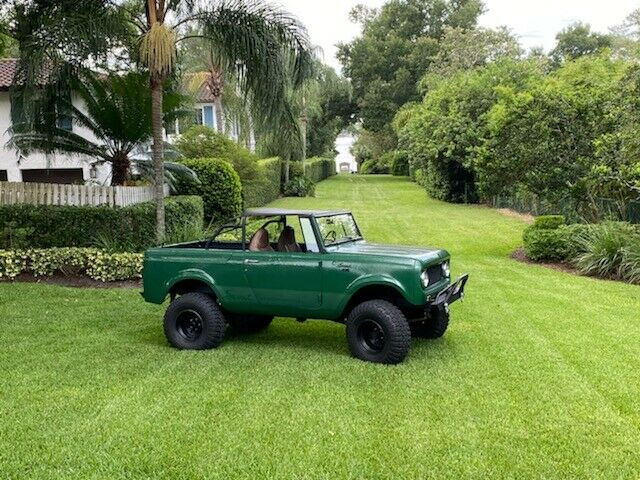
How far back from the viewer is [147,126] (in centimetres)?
1208

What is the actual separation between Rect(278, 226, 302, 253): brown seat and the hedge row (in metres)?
4.40

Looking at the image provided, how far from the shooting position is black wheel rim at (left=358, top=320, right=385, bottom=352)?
19.1 feet

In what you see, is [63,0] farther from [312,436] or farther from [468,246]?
[468,246]

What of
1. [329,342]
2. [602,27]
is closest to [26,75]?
[329,342]

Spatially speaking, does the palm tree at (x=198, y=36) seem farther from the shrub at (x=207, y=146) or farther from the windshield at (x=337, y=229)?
the shrub at (x=207, y=146)

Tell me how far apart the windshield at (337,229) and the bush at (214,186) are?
10.4m

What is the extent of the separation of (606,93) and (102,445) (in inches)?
551

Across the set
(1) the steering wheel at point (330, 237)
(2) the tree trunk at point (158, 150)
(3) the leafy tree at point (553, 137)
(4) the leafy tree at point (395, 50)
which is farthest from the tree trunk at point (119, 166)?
(4) the leafy tree at point (395, 50)

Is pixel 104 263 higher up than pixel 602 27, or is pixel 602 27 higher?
pixel 602 27

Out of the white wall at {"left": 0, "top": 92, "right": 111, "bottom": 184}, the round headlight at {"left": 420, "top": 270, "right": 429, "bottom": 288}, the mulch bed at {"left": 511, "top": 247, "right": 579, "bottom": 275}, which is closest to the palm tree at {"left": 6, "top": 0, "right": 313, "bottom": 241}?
the round headlight at {"left": 420, "top": 270, "right": 429, "bottom": 288}

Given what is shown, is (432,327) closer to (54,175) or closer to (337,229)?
(337,229)

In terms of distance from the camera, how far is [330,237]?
6398 millimetres

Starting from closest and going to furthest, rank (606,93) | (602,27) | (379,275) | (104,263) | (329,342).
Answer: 1. (379,275)
2. (329,342)
3. (104,263)
4. (606,93)
5. (602,27)

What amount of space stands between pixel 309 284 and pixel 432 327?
166cm
